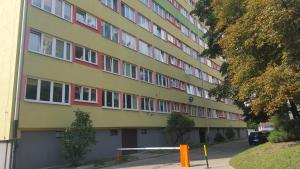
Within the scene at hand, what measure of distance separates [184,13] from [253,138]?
21.3m

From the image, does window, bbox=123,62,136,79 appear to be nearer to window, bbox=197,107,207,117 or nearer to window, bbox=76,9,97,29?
window, bbox=76,9,97,29

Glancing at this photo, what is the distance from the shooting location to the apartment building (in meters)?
17.5

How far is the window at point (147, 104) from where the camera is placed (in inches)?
1175

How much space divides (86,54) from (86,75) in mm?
1674

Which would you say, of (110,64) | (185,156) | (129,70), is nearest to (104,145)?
(110,64)

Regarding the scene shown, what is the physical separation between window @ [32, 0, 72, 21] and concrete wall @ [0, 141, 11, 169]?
823 cm

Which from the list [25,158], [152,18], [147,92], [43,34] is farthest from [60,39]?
[152,18]

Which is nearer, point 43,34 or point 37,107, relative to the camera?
point 37,107

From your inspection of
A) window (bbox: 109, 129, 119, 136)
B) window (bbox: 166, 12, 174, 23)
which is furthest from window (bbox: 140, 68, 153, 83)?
window (bbox: 166, 12, 174, 23)

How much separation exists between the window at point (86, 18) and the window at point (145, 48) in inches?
292

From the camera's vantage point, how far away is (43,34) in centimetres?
1950

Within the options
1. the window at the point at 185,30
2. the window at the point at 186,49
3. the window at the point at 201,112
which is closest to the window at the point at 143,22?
the window at the point at 186,49

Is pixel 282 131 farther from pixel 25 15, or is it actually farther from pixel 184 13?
pixel 184 13

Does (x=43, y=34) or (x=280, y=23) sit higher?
(x=43, y=34)
